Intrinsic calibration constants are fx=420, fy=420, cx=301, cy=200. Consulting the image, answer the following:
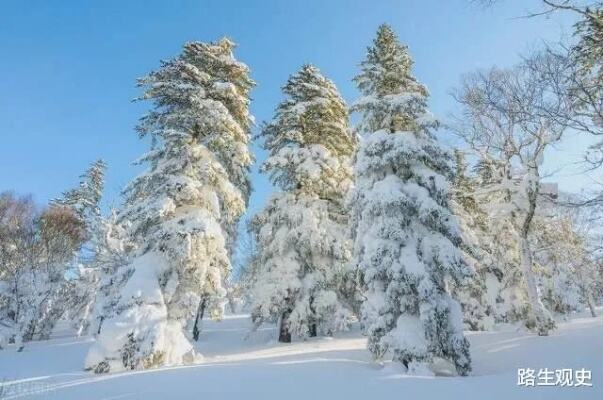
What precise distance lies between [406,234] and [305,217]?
738 centimetres

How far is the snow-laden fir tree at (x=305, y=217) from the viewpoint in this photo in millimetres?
18203

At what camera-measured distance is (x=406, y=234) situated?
40.2ft

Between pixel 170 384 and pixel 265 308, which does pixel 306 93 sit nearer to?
pixel 265 308

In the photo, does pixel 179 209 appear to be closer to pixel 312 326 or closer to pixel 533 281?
pixel 312 326

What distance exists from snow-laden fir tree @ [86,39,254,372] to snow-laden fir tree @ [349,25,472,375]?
16.4 feet

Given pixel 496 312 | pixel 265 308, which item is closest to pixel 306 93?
pixel 265 308

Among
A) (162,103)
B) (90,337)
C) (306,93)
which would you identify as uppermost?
(306,93)

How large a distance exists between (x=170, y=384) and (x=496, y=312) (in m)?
20.9

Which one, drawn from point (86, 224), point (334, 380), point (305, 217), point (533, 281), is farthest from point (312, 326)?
point (86, 224)

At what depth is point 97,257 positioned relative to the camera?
92.9ft

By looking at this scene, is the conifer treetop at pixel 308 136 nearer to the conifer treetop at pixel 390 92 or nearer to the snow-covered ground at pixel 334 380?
the conifer treetop at pixel 390 92

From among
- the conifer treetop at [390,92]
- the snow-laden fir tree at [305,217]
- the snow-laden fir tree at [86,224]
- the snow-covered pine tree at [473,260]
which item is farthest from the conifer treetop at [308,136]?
the snow-laden fir tree at [86,224]

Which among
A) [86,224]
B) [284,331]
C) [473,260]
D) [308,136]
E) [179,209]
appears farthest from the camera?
[86,224]

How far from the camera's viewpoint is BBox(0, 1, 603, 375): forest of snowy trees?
11578mm
